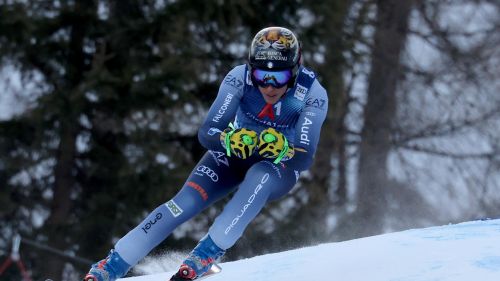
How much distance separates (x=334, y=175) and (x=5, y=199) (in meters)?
7.46

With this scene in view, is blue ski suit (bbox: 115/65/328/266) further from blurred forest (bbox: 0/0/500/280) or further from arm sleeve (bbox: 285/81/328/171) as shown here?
blurred forest (bbox: 0/0/500/280)

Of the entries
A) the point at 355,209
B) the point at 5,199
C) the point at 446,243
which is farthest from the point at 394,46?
the point at 446,243

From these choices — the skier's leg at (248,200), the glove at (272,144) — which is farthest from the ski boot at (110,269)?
the glove at (272,144)

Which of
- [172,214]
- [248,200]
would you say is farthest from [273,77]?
[172,214]

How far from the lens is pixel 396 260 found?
21.7 ft

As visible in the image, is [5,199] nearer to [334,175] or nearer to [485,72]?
[334,175]

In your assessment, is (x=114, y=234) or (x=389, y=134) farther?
(x=389, y=134)

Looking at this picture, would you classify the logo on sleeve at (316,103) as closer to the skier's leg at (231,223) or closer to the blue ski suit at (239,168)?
the blue ski suit at (239,168)

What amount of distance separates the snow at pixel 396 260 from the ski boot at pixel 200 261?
829mm

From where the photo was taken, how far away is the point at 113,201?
1447 cm

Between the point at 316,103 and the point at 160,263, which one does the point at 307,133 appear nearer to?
the point at 316,103

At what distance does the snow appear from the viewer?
612 centimetres

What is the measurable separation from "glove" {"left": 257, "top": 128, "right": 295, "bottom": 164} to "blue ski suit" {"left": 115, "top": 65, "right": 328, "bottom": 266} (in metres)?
0.16

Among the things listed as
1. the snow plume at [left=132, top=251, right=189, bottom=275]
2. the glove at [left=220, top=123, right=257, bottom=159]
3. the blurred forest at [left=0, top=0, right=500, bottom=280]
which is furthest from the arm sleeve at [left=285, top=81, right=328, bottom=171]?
the blurred forest at [left=0, top=0, right=500, bottom=280]
